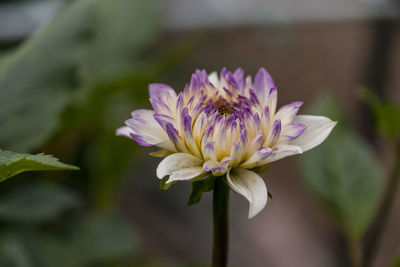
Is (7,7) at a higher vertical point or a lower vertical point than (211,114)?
higher

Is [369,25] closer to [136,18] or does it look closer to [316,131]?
[136,18]

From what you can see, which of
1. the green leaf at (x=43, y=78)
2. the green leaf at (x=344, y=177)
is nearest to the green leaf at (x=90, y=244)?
the green leaf at (x=43, y=78)

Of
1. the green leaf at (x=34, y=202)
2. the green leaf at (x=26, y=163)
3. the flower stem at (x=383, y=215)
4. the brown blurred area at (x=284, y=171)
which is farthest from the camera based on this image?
the brown blurred area at (x=284, y=171)

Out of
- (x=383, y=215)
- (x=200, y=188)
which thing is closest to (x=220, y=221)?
(x=200, y=188)

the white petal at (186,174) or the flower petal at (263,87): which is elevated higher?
the flower petal at (263,87)

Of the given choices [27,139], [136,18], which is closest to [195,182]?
[27,139]

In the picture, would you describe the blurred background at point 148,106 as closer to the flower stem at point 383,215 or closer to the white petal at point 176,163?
the flower stem at point 383,215
